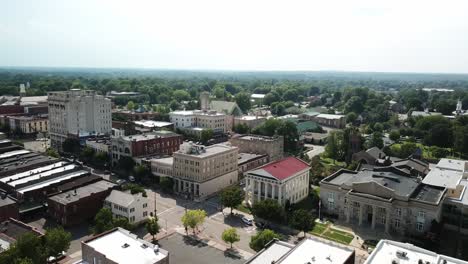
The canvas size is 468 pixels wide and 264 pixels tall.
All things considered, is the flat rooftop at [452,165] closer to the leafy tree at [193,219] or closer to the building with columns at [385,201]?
the building with columns at [385,201]

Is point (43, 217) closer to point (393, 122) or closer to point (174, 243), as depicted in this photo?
point (174, 243)

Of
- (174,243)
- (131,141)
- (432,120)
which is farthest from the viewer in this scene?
(432,120)

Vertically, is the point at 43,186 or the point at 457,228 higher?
the point at 43,186

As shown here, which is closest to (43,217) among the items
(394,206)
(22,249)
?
(22,249)

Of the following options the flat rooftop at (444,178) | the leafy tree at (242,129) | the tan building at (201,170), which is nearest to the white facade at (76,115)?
the leafy tree at (242,129)

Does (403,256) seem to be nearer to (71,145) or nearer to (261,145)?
(261,145)

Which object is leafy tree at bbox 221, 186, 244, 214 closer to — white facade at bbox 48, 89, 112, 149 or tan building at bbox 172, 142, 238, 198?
tan building at bbox 172, 142, 238, 198

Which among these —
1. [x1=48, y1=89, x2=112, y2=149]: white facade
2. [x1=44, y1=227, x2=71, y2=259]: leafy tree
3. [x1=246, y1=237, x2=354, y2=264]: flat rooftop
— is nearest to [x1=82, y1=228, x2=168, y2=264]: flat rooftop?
[x1=44, y1=227, x2=71, y2=259]: leafy tree
